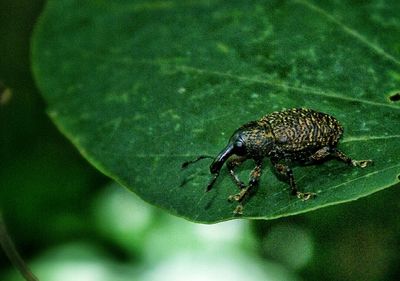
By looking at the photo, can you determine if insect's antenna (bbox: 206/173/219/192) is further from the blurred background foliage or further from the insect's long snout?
the blurred background foliage

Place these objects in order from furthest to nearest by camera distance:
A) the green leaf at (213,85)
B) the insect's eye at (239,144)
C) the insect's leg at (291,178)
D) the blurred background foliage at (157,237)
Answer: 1. the blurred background foliage at (157,237)
2. the insect's eye at (239,144)
3. the green leaf at (213,85)
4. the insect's leg at (291,178)

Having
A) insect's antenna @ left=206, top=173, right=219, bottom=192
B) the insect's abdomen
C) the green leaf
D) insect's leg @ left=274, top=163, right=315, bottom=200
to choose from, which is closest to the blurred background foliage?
the green leaf

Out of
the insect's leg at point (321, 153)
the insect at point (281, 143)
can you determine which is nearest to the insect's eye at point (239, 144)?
the insect at point (281, 143)

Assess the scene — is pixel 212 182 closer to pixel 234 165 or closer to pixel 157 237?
pixel 234 165

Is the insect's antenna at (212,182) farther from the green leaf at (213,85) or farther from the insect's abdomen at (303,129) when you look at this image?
the insect's abdomen at (303,129)

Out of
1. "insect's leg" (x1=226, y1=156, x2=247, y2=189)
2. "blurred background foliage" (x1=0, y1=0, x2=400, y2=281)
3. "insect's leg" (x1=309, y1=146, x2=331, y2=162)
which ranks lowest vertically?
"blurred background foliage" (x1=0, y1=0, x2=400, y2=281)

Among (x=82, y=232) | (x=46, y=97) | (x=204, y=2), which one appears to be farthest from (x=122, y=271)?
(x=204, y=2)
